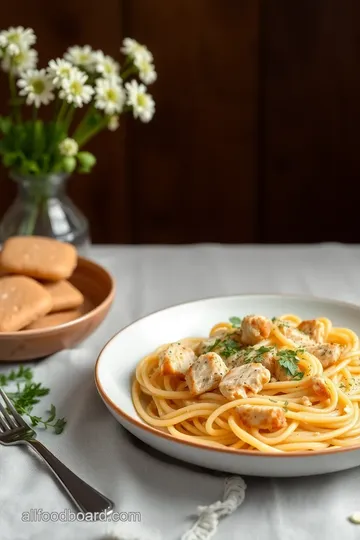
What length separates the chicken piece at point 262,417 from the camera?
1.30 m

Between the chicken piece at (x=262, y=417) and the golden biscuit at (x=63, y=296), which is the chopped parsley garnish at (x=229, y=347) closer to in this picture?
the chicken piece at (x=262, y=417)

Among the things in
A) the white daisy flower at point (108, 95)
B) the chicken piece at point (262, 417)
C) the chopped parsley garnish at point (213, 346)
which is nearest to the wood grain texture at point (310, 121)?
the white daisy flower at point (108, 95)

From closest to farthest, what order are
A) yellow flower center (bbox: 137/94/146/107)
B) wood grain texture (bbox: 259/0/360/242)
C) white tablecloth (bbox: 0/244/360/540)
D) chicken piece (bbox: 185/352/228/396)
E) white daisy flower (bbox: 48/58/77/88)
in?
white tablecloth (bbox: 0/244/360/540) < chicken piece (bbox: 185/352/228/396) < white daisy flower (bbox: 48/58/77/88) < yellow flower center (bbox: 137/94/146/107) < wood grain texture (bbox: 259/0/360/242)

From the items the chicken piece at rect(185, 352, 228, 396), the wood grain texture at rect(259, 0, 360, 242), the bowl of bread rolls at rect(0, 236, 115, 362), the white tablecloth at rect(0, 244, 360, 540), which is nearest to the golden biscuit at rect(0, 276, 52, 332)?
the bowl of bread rolls at rect(0, 236, 115, 362)

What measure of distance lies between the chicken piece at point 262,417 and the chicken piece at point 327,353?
0.22m

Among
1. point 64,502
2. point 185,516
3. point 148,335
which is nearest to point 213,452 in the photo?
point 185,516

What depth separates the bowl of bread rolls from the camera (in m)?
1.70

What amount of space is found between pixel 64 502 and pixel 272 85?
252 cm

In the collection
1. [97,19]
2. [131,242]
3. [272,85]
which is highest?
[97,19]

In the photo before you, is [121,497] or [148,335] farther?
[148,335]

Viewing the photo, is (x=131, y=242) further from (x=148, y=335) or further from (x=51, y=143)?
(x=148, y=335)

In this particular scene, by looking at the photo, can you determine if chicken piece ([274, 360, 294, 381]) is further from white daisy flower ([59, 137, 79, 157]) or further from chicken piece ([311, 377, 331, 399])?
white daisy flower ([59, 137, 79, 157])

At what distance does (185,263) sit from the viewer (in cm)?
242

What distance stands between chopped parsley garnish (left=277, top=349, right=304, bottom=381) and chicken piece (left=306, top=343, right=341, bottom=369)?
63 mm
